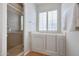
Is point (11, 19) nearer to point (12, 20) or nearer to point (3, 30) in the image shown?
point (12, 20)

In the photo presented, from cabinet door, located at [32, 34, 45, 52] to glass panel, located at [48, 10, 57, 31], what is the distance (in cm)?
27

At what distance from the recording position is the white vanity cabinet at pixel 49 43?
195 cm

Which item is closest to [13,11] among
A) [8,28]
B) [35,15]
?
[8,28]

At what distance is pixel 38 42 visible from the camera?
214cm

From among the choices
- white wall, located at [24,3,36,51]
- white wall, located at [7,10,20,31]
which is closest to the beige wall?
white wall, located at [7,10,20,31]

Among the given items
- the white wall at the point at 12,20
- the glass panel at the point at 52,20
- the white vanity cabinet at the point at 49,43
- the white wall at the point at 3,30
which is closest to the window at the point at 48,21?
the glass panel at the point at 52,20

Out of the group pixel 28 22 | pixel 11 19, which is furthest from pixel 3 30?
pixel 28 22

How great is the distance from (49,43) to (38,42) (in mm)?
241

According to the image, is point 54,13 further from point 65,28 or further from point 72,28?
point 72,28

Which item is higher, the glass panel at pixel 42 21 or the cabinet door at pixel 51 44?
the glass panel at pixel 42 21

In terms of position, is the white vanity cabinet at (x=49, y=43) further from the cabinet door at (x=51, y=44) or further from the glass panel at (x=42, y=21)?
the glass panel at (x=42, y=21)

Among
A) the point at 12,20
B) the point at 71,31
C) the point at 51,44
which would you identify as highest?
the point at 12,20

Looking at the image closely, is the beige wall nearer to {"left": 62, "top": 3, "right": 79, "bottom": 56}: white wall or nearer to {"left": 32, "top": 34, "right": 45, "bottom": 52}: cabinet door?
{"left": 32, "top": 34, "right": 45, "bottom": 52}: cabinet door

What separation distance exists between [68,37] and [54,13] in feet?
2.05
